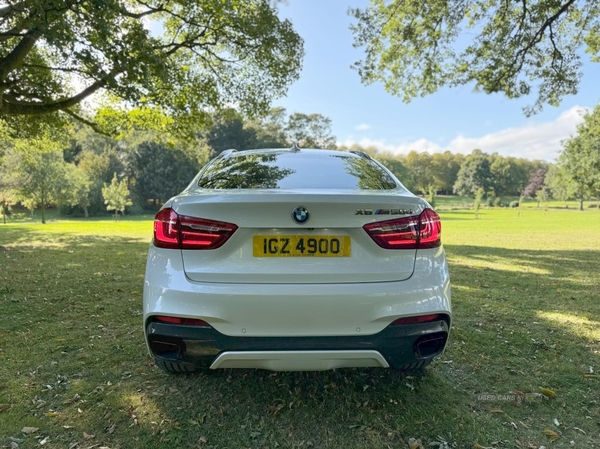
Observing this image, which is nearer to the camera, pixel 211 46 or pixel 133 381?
pixel 133 381

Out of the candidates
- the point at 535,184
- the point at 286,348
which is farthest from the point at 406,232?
the point at 535,184

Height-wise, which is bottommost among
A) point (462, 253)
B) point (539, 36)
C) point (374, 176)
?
point (462, 253)

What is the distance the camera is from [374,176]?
2.73 meters

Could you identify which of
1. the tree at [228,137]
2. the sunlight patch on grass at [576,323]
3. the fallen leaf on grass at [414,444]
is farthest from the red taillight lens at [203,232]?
the tree at [228,137]

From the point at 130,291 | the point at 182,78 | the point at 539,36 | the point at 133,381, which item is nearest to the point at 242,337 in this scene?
the point at 133,381

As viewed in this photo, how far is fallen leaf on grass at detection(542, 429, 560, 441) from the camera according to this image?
2182 millimetres

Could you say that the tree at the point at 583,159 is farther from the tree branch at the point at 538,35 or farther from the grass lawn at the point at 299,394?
the grass lawn at the point at 299,394

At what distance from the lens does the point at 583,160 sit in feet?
109

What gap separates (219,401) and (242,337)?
0.82 meters

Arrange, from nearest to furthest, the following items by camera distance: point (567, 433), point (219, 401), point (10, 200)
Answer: point (567, 433)
point (219, 401)
point (10, 200)

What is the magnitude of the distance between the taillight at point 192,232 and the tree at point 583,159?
37821 mm

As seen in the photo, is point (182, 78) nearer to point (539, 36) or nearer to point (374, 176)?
point (374, 176)

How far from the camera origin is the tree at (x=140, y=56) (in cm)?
568

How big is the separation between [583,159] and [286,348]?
40.8 metres
